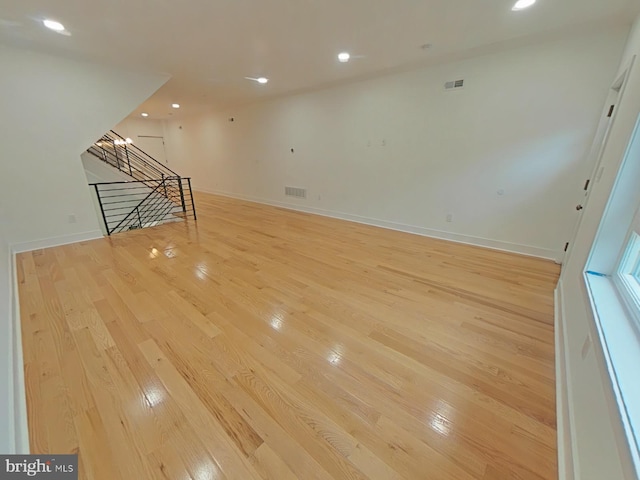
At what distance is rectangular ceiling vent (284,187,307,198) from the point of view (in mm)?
6211

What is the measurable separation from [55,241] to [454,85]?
646 cm

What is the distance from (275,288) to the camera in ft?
8.87

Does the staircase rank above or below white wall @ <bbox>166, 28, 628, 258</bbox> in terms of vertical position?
below

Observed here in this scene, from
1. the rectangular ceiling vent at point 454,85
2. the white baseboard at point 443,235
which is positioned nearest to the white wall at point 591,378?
the white baseboard at point 443,235

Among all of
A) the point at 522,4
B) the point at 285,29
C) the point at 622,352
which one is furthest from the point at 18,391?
the point at 522,4

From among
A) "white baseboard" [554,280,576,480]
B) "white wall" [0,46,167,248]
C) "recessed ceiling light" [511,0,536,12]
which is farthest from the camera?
"white wall" [0,46,167,248]

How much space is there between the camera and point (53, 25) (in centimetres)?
275

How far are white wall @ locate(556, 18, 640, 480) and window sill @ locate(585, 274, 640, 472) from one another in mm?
26

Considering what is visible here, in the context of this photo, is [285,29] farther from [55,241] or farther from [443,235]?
[55,241]

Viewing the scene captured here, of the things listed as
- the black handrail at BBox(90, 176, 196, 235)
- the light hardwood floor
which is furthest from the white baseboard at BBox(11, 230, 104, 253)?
the light hardwood floor

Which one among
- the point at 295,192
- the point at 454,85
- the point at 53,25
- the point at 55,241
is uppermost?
the point at 53,25

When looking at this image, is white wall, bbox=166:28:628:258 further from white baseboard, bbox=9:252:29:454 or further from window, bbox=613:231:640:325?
white baseboard, bbox=9:252:29:454

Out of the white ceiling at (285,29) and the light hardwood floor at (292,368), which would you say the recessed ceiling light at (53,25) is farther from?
the light hardwood floor at (292,368)

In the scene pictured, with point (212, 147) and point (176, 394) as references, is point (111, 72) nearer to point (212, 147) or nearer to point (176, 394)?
point (212, 147)
